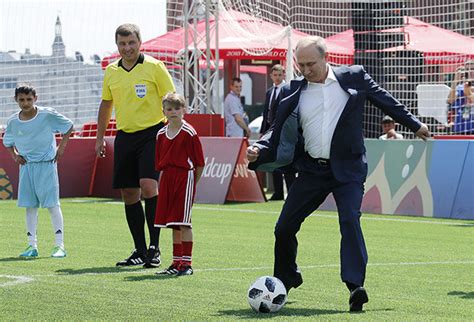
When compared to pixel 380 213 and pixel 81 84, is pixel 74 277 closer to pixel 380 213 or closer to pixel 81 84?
pixel 380 213

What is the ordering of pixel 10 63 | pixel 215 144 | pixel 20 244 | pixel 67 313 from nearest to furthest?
1. pixel 67 313
2. pixel 20 244
3. pixel 215 144
4. pixel 10 63

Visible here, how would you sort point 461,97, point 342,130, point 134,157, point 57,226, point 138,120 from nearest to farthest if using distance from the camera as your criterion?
point 342,130 < point 138,120 < point 134,157 < point 57,226 < point 461,97

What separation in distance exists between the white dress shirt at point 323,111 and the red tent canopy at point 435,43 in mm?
18799

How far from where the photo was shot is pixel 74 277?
10.4 meters

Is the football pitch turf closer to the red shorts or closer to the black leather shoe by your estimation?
the black leather shoe

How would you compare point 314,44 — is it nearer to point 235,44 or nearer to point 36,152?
point 36,152

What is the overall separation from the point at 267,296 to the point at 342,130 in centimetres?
125

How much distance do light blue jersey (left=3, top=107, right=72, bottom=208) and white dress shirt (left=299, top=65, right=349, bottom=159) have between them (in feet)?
14.7

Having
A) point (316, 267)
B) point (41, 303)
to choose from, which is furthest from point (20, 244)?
point (41, 303)

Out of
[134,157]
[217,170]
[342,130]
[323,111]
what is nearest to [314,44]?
[323,111]

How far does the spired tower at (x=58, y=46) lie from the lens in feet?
90.3

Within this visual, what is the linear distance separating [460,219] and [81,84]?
12680mm

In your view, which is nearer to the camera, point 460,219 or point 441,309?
point 441,309

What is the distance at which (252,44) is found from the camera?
2864cm
